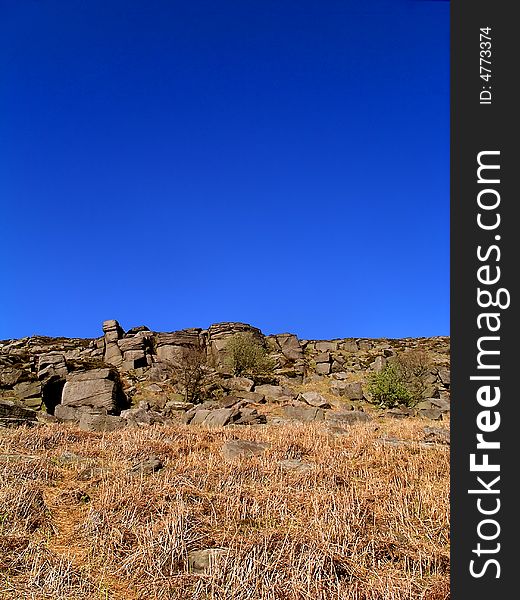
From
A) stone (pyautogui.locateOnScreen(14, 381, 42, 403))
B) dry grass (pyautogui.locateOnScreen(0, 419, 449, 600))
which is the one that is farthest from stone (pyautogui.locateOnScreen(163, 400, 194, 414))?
→ dry grass (pyautogui.locateOnScreen(0, 419, 449, 600))

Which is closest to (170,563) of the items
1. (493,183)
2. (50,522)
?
(50,522)

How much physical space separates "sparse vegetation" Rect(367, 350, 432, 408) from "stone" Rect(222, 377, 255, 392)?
7958mm

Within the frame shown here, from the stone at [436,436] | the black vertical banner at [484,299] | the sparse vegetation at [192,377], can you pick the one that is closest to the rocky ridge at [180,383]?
the sparse vegetation at [192,377]

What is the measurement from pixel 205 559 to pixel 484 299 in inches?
155

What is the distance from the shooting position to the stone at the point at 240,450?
408 inches

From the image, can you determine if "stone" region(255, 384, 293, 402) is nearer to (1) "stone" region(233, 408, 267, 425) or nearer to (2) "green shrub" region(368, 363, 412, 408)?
(2) "green shrub" region(368, 363, 412, 408)

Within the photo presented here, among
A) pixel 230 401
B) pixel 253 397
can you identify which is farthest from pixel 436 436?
pixel 253 397

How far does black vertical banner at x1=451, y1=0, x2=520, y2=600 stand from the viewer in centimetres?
293

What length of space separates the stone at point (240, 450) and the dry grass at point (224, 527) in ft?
1.71

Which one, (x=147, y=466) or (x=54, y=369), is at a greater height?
(x=54, y=369)

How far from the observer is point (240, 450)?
10.7 metres

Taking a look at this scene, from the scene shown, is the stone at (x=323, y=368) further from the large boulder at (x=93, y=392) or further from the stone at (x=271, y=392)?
the large boulder at (x=93, y=392)

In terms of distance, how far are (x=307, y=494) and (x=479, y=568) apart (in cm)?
467

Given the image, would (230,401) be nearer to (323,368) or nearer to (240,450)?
(240,450)
